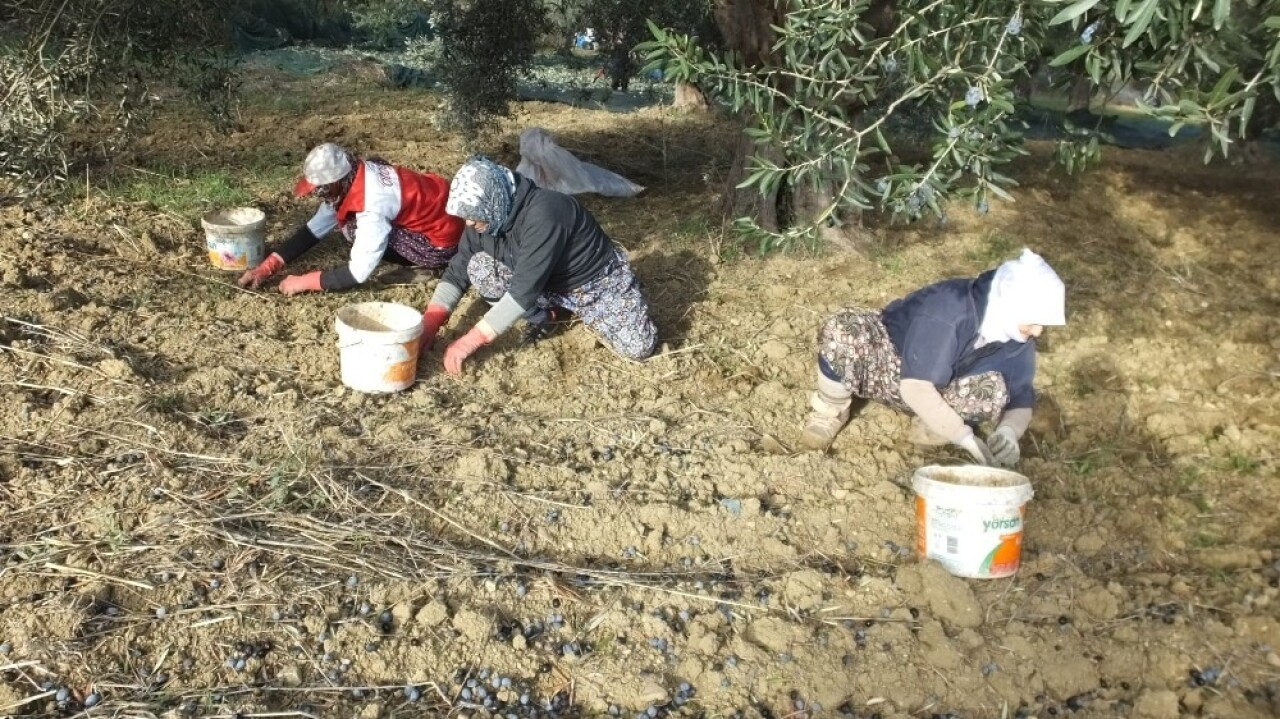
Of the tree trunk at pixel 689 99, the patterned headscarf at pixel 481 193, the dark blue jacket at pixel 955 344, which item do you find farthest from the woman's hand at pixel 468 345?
the tree trunk at pixel 689 99

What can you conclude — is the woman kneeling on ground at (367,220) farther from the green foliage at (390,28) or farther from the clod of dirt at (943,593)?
the green foliage at (390,28)

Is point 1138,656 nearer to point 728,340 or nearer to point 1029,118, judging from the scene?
point 728,340

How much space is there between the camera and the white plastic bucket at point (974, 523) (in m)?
3.29

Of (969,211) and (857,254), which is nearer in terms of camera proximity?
(857,254)

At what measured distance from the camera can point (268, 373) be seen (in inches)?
175

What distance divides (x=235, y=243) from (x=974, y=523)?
406 cm

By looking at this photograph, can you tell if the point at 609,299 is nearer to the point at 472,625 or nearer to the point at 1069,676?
the point at 472,625

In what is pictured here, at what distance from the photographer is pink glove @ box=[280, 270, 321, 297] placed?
203 inches

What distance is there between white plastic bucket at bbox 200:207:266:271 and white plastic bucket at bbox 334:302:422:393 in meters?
1.24

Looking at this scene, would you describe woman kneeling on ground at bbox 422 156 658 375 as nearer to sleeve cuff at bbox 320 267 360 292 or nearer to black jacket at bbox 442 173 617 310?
black jacket at bbox 442 173 617 310

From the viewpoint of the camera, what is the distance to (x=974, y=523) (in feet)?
10.9

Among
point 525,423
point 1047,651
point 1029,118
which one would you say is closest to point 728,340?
point 525,423

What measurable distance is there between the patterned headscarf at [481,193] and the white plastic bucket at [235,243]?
158cm

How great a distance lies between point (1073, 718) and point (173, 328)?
13.5 feet
